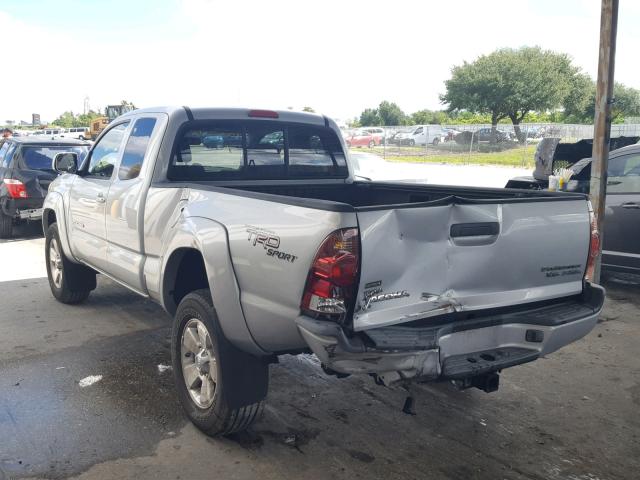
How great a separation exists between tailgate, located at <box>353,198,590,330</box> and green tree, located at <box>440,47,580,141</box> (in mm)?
50278

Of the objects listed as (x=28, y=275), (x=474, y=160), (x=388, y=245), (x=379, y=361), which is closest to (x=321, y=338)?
(x=379, y=361)

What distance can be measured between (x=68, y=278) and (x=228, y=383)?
143 inches

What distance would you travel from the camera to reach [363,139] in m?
41.4

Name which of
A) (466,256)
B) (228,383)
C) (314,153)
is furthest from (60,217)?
(466,256)

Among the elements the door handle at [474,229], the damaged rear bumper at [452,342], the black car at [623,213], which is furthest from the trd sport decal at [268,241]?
the black car at [623,213]

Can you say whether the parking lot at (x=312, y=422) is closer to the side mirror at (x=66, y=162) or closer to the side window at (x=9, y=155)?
the side mirror at (x=66, y=162)

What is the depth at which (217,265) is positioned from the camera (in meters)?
3.56

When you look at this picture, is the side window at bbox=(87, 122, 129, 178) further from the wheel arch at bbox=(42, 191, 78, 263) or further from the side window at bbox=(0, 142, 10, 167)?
the side window at bbox=(0, 142, 10, 167)

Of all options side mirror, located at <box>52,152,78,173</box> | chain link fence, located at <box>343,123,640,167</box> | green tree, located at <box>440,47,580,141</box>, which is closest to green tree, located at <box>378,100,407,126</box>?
green tree, located at <box>440,47,580,141</box>

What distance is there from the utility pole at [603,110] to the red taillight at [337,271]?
4.81 metres

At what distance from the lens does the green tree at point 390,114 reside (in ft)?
266

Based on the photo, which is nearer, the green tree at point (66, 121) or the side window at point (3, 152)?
the side window at point (3, 152)

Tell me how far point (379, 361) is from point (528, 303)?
→ 112 centimetres

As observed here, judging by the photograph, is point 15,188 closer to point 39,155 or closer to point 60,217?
point 39,155
